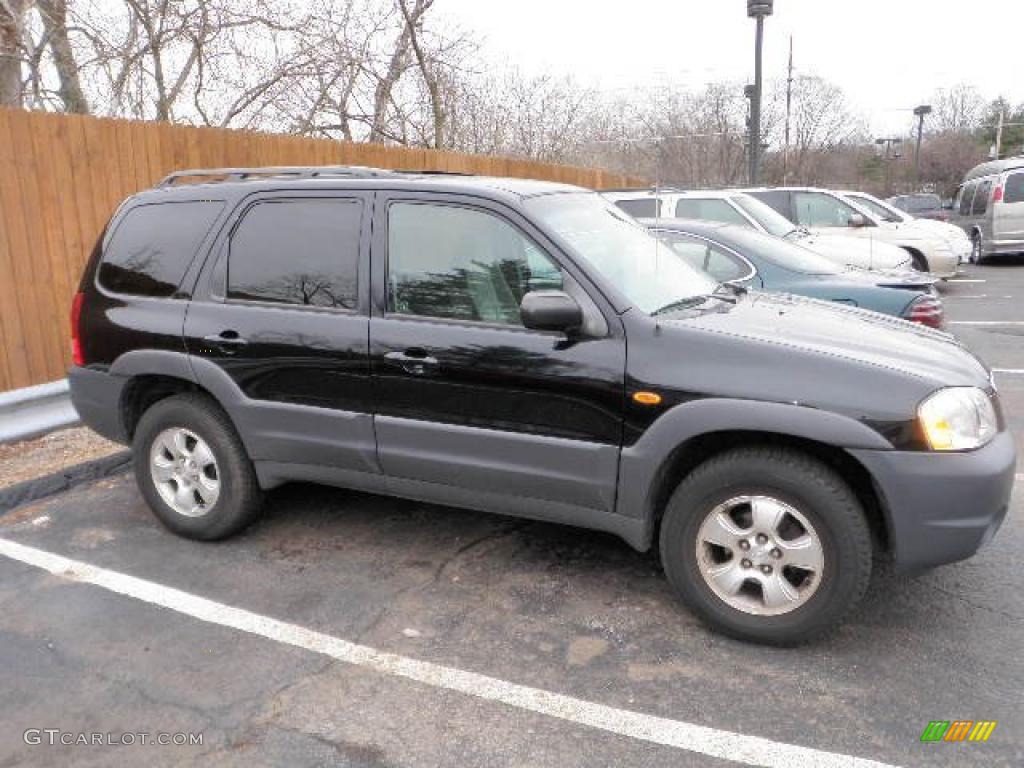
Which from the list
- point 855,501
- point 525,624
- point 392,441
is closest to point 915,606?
point 855,501

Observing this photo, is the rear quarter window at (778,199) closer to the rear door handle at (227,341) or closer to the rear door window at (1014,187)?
the rear door window at (1014,187)

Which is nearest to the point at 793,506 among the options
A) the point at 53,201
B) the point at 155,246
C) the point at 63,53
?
the point at 155,246

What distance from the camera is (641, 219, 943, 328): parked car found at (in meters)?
5.87

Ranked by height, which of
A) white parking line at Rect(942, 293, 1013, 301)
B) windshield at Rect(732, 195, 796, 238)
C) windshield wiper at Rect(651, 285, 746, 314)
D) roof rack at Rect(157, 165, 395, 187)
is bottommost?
white parking line at Rect(942, 293, 1013, 301)

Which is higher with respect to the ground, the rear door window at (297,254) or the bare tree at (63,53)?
the bare tree at (63,53)

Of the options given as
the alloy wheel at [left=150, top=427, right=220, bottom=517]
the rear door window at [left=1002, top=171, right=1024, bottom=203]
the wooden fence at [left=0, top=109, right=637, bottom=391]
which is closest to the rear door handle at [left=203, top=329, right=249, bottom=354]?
the alloy wheel at [left=150, top=427, right=220, bottom=517]

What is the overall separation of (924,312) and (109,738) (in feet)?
18.0

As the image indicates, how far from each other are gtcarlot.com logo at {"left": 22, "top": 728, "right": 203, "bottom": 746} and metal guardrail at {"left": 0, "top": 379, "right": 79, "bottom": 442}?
3.05 meters

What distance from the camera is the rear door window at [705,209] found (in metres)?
9.18

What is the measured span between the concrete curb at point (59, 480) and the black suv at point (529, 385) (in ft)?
2.48

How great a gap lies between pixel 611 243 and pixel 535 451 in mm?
1094

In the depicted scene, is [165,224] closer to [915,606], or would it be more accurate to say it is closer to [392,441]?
[392,441]

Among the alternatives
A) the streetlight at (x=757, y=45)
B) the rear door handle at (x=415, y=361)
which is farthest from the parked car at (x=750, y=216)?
the streetlight at (x=757, y=45)

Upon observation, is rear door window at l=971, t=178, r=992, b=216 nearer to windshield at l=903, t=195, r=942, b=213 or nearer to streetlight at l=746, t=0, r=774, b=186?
streetlight at l=746, t=0, r=774, b=186
